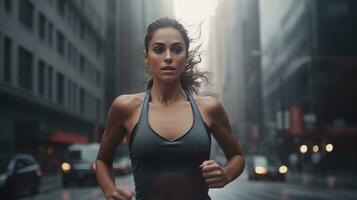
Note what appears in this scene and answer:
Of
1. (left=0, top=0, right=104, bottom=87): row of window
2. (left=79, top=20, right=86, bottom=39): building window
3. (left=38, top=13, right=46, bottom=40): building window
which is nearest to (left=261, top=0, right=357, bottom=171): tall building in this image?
(left=0, top=0, right=104, bottom=87): row of window

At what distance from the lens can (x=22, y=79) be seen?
142 ft

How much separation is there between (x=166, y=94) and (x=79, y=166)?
98.4 feet

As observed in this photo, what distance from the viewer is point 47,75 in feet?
165

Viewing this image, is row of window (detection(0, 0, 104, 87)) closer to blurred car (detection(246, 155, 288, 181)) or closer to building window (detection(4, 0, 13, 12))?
building window (detection(4, 0, 13, 12))

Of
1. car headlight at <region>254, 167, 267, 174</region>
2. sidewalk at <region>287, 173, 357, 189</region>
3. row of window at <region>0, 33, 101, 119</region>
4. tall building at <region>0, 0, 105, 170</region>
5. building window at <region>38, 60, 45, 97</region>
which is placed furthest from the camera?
building window at <region>38, 60, 45, 97</region>

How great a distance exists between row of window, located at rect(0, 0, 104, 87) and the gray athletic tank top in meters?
37.2

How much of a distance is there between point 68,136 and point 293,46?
31.3 m

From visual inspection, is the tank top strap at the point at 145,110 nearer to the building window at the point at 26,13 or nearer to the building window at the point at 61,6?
the building window at the point at 26,13

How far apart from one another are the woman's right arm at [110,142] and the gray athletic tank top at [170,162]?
156 mm

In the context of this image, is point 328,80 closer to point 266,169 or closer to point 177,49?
point 266,169

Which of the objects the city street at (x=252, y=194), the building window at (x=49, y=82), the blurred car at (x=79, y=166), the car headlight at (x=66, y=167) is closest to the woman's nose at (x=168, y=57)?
the city street at (x=252, y=194)

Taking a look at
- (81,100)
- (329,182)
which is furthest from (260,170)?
(81,100)

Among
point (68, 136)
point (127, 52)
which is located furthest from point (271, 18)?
point (68, 136)

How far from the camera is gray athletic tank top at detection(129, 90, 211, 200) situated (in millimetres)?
3051
